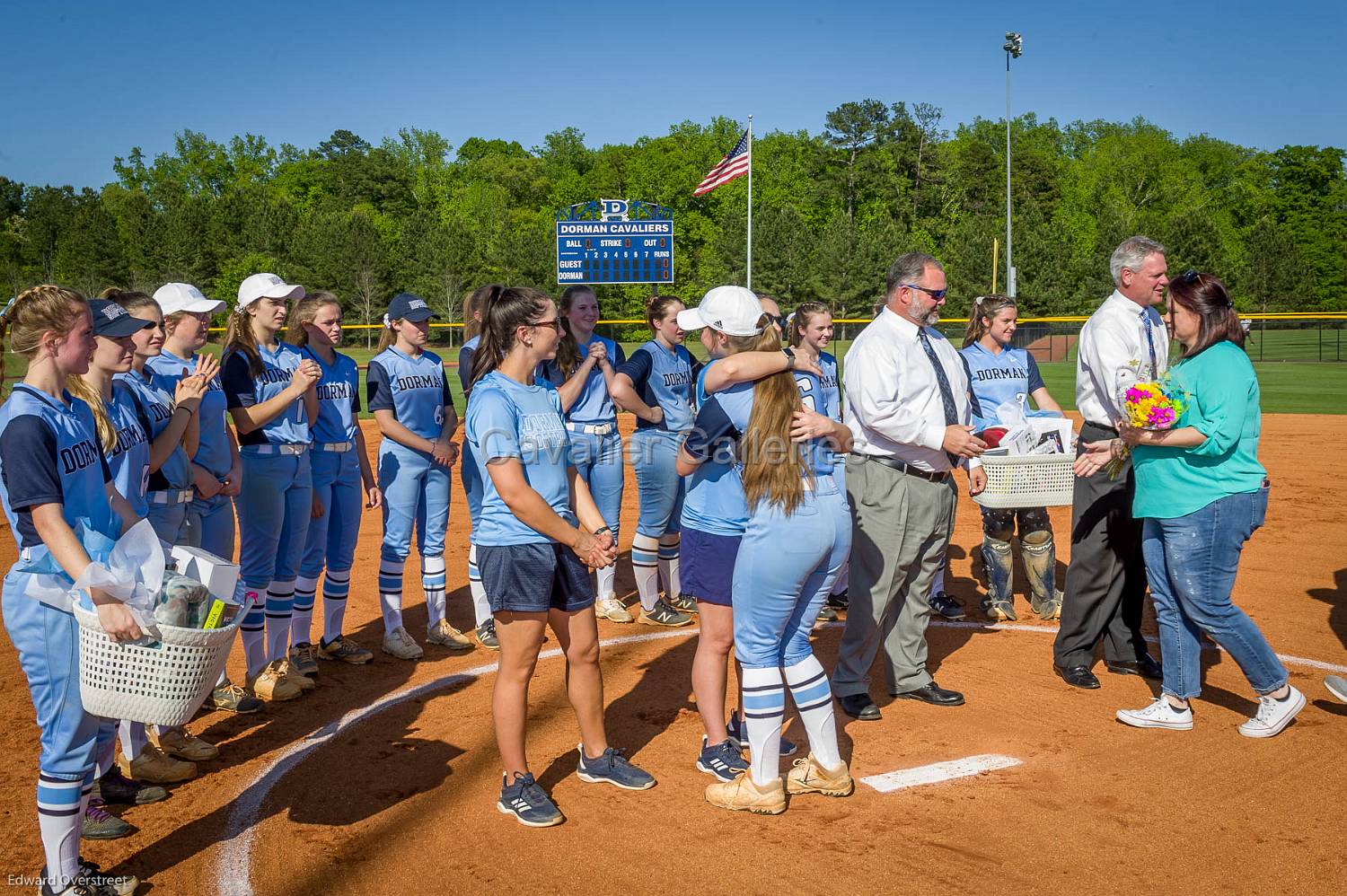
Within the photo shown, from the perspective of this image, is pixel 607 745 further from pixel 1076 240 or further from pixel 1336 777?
pixel 1076 240

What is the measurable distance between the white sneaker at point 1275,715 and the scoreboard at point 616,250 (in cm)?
2087

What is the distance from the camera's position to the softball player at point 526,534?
4285mm

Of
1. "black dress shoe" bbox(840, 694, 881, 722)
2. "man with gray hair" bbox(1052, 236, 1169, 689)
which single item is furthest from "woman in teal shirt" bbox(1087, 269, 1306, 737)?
"black dress shoe" bbox(840, 694, 881, 722)

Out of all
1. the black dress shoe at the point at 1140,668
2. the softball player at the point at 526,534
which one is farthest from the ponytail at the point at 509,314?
the black dress shoe at the point at 1140,668

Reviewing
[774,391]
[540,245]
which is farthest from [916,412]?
[540,245]

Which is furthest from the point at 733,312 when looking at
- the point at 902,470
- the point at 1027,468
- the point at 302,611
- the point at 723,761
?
the point at 302,611

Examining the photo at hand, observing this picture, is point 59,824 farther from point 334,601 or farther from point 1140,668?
point 1140,668

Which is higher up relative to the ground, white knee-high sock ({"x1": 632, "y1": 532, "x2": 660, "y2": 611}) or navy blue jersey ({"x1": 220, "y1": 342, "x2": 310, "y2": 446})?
navy blue jersey ({"x1": 220, "y1": 342, "x2": 310, "y2": 446})

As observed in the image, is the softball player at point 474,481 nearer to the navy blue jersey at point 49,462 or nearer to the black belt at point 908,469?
the black belt at point 908,469

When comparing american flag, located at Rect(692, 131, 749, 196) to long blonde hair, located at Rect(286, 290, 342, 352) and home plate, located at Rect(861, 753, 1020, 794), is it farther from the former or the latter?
home plate, located at Rect(861, 753, 1020, 794)

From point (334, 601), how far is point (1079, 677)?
464cm

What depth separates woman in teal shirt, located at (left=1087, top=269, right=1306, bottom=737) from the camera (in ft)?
16.7

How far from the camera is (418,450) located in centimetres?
684

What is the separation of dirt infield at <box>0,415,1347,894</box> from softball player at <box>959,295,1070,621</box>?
913mm
